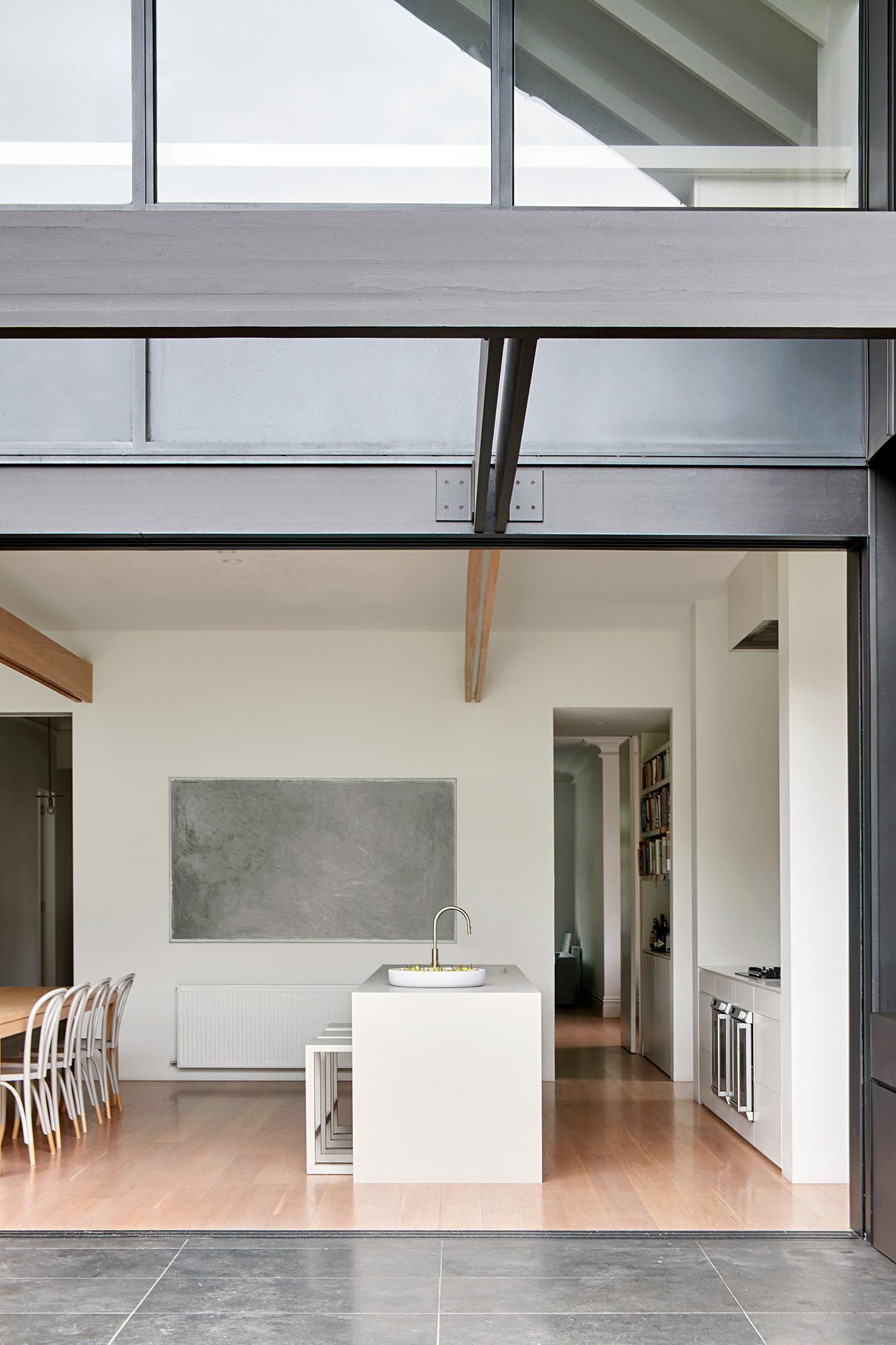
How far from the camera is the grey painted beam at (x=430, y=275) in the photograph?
2551mm

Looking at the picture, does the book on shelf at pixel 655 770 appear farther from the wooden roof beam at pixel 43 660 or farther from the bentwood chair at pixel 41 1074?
the bentwood chair at pixel 41 1074

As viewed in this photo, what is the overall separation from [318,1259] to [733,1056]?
9.88 feet

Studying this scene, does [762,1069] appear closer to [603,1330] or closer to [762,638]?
[762,638]

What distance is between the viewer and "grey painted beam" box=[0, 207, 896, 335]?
255 cm

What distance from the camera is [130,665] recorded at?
882cm

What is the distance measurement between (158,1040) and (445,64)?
653 cm

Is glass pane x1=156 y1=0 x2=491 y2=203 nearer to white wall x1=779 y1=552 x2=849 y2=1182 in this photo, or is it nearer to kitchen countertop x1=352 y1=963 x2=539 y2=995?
white wall x1=779 y1=552 x2=849 y2=1182

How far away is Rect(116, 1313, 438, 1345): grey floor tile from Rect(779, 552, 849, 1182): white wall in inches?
85.0

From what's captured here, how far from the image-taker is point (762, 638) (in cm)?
728

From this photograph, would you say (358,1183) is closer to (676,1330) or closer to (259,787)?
(676,1330)

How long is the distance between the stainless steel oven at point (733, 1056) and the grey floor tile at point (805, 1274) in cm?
176

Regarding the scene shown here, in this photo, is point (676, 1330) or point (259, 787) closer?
point (676, 1330)

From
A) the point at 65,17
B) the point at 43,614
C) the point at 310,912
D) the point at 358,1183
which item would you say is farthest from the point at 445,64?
the point at 310,912

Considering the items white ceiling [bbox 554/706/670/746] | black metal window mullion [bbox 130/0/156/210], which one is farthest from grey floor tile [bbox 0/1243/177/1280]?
white ceiling [bbox 554/706/670/746]
